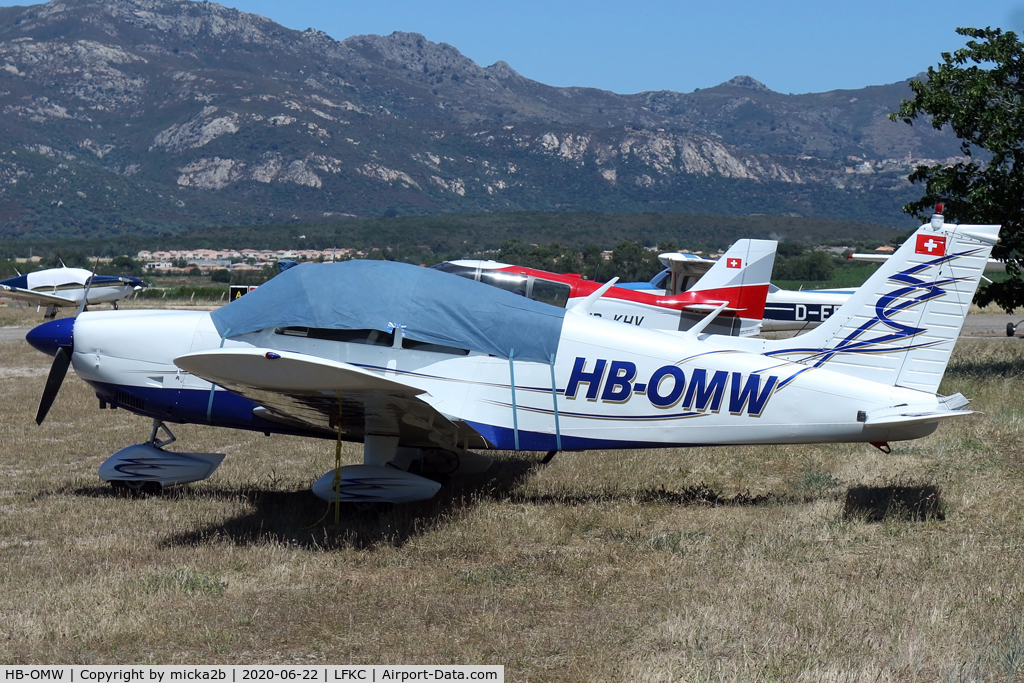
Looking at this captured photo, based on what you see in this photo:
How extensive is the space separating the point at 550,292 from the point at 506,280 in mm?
1215

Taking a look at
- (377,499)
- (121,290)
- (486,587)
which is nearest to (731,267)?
(377,499)

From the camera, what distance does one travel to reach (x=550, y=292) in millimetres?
14070

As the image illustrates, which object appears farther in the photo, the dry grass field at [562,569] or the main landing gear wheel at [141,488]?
the main landing gear wheel at [141,488]

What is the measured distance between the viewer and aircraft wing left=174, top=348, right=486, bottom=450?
19.9ft

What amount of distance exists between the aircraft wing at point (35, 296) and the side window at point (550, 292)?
1181 inches

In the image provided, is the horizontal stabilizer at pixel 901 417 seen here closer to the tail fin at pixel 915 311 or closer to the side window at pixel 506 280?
the tail fin at pixel 915 311

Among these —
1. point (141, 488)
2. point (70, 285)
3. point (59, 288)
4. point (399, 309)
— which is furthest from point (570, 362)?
point (70, 285)

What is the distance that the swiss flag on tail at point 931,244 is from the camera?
25.5 ft

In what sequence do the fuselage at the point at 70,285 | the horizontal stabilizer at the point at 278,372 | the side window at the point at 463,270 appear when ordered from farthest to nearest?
1. the fuselage at the point at 70,285
2. the side window at the point at 463,270
3. the horizontal stabilizer at the point at 278,372

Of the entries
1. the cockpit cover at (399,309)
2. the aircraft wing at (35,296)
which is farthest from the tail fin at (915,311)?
the aircraft wing at (35,296)

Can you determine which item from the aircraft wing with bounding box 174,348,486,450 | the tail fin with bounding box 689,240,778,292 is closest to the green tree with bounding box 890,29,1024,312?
the tail fin with bounding box 689,240,778,292

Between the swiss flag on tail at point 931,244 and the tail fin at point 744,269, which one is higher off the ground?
the swiss flag on tail at point 931,244

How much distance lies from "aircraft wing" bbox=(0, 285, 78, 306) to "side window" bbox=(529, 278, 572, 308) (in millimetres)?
30009

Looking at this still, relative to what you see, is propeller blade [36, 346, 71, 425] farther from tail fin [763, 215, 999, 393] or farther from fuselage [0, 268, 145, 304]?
fuselage [0, 268, 145, 304]
